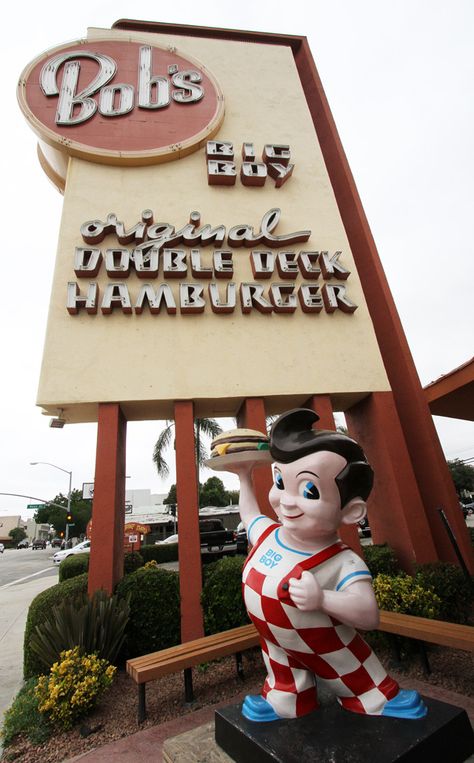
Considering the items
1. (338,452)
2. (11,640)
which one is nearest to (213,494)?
(11,640)

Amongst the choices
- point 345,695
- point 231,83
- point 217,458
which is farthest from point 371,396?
point 231,83

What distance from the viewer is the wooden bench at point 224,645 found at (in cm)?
388

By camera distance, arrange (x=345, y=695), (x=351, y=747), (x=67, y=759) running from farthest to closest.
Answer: (x=67, y=759) < (x=345, y=695) < (x=351, y=747)

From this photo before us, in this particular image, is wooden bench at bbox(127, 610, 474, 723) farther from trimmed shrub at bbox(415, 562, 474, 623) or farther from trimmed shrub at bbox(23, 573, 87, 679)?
trimmed shrub at bbox(23, 573, 87, 679)

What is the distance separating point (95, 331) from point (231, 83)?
8564 millimetres

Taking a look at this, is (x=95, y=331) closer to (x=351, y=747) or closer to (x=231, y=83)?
(x=351, y=747)

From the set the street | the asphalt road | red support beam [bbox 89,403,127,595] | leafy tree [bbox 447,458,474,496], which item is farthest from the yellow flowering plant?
leafy tree [bbox 447,458,474,496]

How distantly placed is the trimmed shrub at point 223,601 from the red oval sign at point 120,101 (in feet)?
28.2

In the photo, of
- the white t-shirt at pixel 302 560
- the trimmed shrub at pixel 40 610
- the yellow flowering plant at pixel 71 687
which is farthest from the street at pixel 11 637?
the white t-shirt at pixel 302 560

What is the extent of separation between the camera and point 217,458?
3.17 m

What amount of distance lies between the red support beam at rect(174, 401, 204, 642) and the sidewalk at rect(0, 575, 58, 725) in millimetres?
A: 2411

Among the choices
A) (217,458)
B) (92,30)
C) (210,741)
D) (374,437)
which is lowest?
(210,741)

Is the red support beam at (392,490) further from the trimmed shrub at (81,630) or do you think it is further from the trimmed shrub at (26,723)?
the trimmed shrub at (26,723)

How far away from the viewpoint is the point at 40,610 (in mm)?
5422
